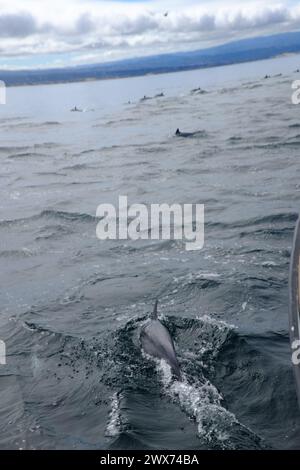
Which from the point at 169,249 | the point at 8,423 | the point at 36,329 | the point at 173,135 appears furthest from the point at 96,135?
the point at 8,423

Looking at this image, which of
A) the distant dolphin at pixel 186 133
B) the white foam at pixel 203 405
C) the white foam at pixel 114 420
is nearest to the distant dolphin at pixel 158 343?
the white foam at pixel 203 405

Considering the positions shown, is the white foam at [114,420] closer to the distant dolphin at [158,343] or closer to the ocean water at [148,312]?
the ocean water at [148,312]

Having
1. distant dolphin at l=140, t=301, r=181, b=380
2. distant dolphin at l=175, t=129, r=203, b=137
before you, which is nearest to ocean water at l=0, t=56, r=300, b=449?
distant dolphin at l=140, t=301, r=181, b=380

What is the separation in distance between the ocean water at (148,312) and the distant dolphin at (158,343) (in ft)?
0.55

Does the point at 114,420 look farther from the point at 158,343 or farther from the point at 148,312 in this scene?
the point at 148,312

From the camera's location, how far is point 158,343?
872 cm

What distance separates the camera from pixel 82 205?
68.0 ft

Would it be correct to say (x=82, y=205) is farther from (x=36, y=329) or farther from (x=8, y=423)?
(x=8, y=423)

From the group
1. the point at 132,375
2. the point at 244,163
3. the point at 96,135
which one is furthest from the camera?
the point at 96,135

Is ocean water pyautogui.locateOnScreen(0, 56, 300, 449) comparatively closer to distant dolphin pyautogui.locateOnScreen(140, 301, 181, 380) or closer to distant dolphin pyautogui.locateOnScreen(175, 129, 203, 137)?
distant dolphin pyautogui.locateOnScreen(140, 301, 181, 380)

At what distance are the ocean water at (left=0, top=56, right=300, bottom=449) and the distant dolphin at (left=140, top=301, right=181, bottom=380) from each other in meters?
0.17

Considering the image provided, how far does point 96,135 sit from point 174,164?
18.4 metres

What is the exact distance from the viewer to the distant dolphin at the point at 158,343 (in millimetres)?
8281

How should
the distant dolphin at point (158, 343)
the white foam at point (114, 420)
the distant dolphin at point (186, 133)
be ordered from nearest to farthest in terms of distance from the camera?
the white foam at point (114, 420) → the distant dolphin at point (158, 343) → the distant dolphin at point (186, 133)
